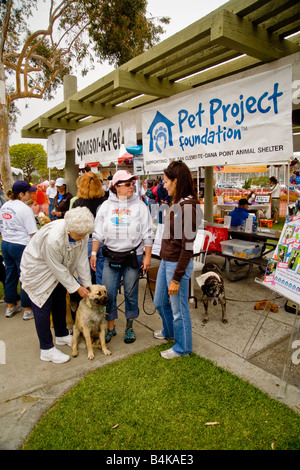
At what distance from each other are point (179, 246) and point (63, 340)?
1.86 metres

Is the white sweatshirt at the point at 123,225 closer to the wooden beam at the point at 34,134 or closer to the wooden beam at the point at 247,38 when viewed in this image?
the wooden beam at the point at 247,38

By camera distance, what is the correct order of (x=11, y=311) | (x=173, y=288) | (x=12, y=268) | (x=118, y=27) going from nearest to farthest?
(x=173, y=288) < (x=12, y=268) < (x=11, y=311) < (x=118, y=27)

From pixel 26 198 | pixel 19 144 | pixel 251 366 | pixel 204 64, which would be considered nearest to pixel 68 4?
pixel 204 64

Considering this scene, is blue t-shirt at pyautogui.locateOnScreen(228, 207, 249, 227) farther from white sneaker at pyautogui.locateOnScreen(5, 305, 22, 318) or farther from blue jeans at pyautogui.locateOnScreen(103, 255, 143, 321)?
white sneaker at pyautogui.locateOnScreen(5, 305, 22, 318)

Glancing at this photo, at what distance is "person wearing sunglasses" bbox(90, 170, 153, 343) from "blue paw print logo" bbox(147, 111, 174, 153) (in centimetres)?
189

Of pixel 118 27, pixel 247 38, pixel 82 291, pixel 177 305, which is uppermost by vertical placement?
pixel 118 27

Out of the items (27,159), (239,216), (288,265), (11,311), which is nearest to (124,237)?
(288,265)

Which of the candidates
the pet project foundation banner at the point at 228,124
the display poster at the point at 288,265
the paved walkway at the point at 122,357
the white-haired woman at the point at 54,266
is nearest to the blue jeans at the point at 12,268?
the paved walkway at the point at 122,357

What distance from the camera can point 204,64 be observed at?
454 centimetres

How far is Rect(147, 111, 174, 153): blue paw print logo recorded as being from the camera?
16.5ft

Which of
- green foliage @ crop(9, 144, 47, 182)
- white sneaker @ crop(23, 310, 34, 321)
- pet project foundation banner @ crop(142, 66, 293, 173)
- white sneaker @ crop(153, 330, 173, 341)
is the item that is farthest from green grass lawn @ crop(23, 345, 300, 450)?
green foliage @ crop(9, 144, 47, 182)

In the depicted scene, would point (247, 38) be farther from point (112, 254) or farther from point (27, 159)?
point (27, 159)

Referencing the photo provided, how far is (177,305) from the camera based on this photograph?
304 cm
